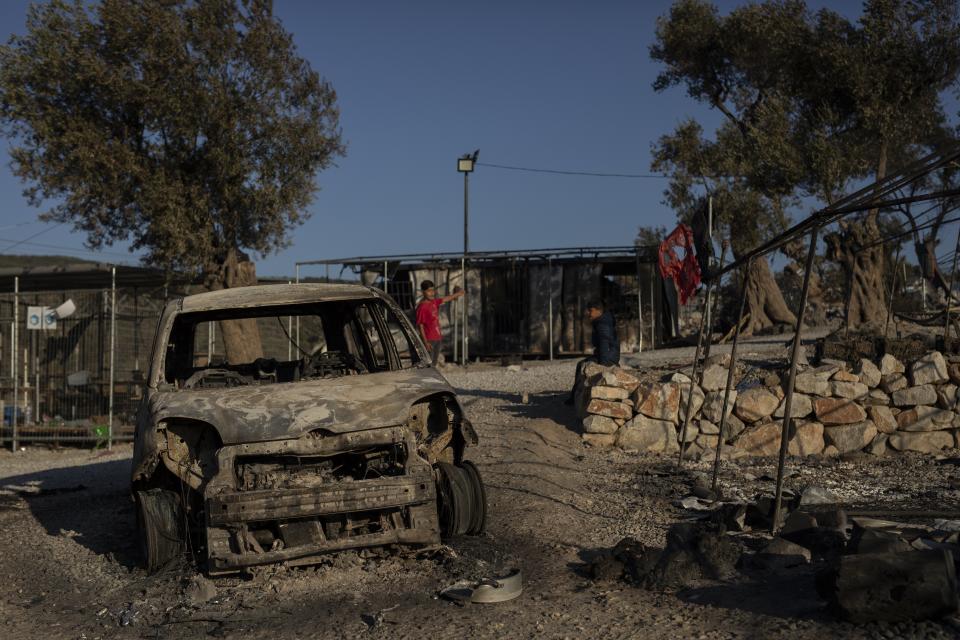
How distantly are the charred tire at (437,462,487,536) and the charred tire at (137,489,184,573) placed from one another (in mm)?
1730

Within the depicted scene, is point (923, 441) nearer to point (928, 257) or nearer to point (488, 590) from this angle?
point (928, 257)

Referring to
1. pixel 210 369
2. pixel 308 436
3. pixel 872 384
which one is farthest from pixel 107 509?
pixel 872 384

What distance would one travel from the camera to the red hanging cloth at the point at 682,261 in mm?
11477

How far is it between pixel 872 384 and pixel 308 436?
25.8 feet

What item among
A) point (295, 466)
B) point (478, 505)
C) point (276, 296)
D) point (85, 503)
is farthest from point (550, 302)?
point (295, 466)

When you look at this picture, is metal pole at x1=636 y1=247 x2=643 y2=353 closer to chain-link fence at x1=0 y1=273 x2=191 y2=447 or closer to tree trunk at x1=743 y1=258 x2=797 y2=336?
tree trunk at x1=743 y1=258 x2=797 y2=336

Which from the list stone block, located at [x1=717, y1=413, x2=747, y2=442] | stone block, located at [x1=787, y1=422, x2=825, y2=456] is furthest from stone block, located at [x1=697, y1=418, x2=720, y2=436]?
stone block, located at [x1=787, y1=422, x2=825, y2=456]

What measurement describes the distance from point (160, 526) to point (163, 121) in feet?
36.4

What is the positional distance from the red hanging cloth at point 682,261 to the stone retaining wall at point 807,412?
1172 millimetres

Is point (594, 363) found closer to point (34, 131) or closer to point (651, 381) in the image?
point (651, 381)

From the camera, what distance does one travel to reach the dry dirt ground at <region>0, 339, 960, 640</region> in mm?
4980

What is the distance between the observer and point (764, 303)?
2403cm

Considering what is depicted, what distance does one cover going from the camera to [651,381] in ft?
38.8

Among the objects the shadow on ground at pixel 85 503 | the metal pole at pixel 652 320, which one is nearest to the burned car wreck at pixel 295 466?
the shadow on ground at pixel 85 503
